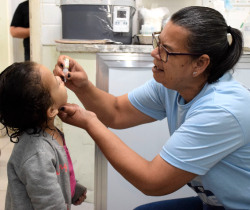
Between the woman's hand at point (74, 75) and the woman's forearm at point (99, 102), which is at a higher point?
the woman's hand at point (74, 75)

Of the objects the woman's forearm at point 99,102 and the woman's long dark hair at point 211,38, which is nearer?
the woman's long dark hair at point 211,38

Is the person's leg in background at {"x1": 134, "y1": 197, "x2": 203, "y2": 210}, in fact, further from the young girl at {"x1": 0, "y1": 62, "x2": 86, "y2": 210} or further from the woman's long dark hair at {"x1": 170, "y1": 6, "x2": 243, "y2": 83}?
the woman's long dark hair at {"x1": 170, "y1": 6, "x2": 243, "y2": 83}

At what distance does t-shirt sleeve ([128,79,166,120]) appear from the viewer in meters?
1.21

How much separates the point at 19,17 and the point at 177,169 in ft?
6.40

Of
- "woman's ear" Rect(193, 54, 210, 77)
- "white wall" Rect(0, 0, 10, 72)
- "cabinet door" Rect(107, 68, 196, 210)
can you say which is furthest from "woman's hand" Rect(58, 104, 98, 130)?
"white wall" Rect(0, 0, 10, 72)

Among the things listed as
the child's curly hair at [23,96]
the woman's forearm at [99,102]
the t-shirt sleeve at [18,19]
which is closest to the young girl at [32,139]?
the child's curly hair at [23,96]

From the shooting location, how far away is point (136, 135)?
153 centimetres

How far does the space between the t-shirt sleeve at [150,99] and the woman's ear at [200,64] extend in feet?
0.92

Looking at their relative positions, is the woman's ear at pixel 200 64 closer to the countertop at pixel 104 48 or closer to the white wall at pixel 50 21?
the countertop at pixel 104 48

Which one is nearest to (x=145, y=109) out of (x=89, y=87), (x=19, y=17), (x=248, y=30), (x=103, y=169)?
(x=89, y=87)

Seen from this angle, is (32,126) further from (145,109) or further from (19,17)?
(19,17)

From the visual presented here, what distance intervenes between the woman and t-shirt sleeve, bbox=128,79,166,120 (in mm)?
212

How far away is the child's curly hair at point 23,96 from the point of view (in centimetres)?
77

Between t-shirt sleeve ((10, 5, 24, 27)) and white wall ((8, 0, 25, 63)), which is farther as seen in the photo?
white wall ((8, 0, 25, 63))
